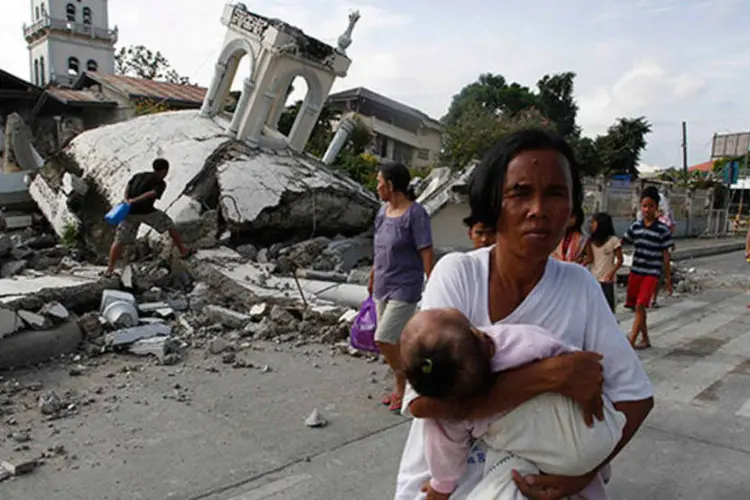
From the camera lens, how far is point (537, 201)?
1435mm

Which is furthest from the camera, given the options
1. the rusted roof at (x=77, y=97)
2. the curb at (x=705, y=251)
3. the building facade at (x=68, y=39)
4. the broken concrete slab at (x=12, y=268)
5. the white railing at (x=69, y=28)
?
the building facade at (x=68, y=39)

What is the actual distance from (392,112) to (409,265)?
3683cm

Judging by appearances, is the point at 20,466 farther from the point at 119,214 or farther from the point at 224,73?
the point at 224,73

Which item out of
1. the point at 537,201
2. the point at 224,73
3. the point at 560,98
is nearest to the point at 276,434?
the point at 537,201

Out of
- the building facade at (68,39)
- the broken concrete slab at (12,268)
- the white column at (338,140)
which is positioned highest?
the building facade at (68,39)

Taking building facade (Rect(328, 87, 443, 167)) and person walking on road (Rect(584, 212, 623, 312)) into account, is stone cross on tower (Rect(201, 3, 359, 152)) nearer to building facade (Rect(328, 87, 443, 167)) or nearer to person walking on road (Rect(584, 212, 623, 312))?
person walking on road (Rect(584, 212, 623, 312))

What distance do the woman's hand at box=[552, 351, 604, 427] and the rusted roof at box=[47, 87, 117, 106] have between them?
95.3 ft

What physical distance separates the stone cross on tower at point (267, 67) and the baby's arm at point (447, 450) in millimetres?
9581

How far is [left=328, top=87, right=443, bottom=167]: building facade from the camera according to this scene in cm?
3841

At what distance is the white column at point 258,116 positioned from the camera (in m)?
10.4

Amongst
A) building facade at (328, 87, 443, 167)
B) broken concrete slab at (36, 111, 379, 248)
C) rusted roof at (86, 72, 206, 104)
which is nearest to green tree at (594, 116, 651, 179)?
building facade at (328, 87, 443, 167)

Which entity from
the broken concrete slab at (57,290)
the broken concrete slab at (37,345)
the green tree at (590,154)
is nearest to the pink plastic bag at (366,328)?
the broken concrete slab at (37,345)

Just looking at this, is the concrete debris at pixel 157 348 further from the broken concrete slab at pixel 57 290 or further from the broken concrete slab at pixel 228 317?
the broken concrete slab at pixel 57 290

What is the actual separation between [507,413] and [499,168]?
23.4 inches
